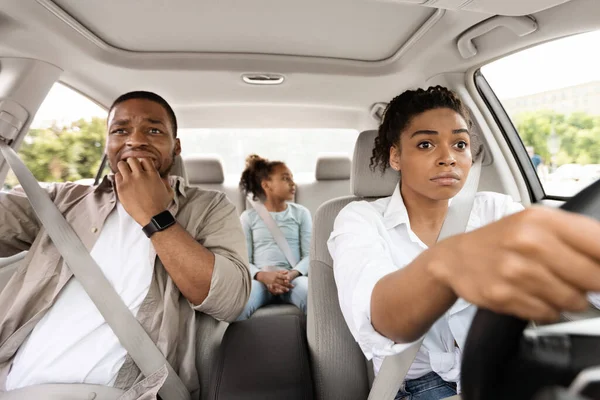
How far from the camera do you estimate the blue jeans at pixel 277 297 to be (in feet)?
7.48

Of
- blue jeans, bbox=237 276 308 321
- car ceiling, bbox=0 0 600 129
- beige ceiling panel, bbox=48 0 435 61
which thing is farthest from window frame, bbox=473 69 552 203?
blue jeans, bbox=237 276 308 321

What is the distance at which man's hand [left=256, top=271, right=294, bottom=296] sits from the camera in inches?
95.0

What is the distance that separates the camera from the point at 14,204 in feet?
4.57

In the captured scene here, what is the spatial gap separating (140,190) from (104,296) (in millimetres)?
343

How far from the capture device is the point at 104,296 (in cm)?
123

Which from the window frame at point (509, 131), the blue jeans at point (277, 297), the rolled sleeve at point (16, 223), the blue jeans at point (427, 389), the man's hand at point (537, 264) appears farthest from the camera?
the blue jeans at point (277, 297)

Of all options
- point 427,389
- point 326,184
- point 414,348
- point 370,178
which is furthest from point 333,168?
point 414,348

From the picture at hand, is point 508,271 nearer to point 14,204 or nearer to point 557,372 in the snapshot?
point 557,372

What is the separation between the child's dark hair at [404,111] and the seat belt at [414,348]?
23 cm

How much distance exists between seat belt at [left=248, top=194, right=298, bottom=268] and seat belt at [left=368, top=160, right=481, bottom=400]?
1.68 meters

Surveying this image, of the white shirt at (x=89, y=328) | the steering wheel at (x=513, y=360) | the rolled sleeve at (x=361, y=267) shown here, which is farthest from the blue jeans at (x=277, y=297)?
the steering wheel at (x=513, y=360)

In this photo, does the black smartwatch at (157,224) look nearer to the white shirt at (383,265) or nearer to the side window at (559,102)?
the white shirt at (383,265)

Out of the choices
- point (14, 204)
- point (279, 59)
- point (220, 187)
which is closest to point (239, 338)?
point (14, 204)

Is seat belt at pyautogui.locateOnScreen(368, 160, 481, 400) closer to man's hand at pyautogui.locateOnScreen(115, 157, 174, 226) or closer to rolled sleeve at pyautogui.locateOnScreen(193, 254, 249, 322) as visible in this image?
rolled sleeve at pyautogui.locateOnScreen(193, 254, 249, 322)
